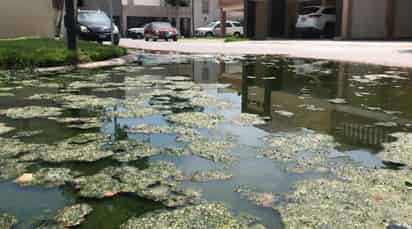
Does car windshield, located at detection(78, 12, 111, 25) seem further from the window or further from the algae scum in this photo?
the window

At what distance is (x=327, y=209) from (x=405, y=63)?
8.57m

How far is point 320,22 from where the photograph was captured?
965 inches

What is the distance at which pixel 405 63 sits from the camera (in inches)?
391

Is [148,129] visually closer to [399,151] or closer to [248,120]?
[248,120]

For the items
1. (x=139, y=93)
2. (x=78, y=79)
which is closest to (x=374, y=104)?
(x=139, y=93)

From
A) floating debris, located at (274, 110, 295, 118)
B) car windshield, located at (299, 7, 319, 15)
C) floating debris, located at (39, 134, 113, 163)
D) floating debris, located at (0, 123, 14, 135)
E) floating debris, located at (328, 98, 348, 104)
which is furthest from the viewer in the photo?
car windshield, located at (299, 7, 319, 15)

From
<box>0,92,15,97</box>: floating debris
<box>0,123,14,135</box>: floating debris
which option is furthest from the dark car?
<box>0,123,14,135</box>: floating debris

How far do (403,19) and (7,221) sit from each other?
2349 cm

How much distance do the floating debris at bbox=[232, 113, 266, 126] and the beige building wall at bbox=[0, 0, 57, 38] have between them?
397 inches

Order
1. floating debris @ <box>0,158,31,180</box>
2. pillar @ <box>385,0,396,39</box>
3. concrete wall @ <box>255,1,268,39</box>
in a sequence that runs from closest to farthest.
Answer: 1. floating debris @ <box>0,158,31,180</box>
2. pillar @ <box>385,0,396,39</box>
3. concrete wall @ <box>255,1,268,39</box>

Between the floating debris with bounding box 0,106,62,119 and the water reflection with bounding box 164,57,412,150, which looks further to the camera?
the floating debris with bounding box 0,106,62,119

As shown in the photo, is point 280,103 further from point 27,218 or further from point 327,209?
point 27,218

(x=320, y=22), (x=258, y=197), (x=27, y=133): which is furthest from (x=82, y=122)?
(x=320, y=22)

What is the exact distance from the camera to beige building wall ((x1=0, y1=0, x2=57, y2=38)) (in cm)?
1259
